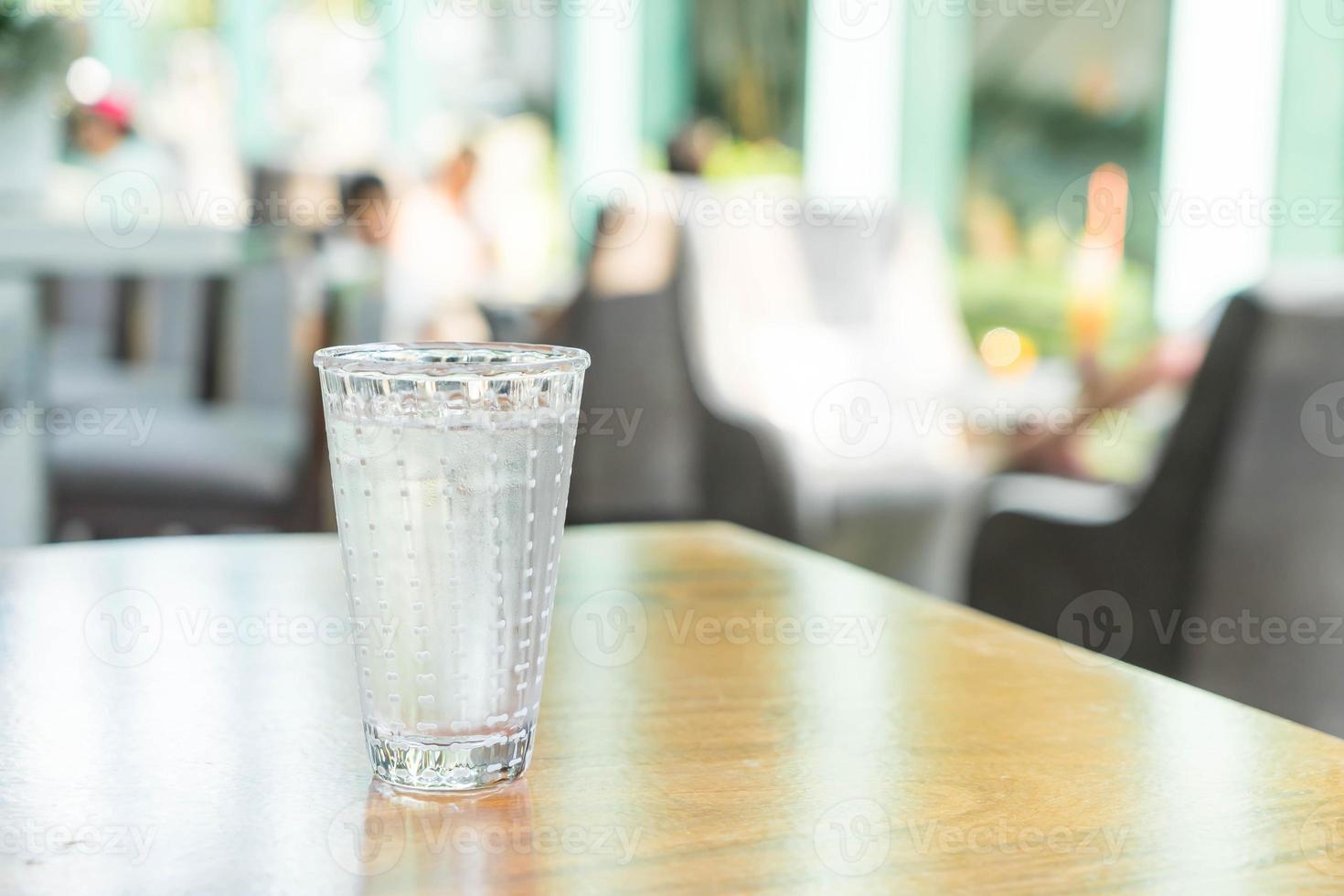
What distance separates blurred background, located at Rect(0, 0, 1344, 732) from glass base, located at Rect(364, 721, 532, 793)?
50.7 inches

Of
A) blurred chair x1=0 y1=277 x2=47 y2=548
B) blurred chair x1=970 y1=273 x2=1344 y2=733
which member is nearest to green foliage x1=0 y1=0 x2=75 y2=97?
blurred chair x1=0 y1=277 x2=47 y2=548

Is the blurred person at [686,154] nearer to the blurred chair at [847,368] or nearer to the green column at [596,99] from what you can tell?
the blurred chair at [847,368]

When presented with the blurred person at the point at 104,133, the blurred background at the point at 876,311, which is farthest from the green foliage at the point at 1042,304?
the blurred person at the point at 104,133

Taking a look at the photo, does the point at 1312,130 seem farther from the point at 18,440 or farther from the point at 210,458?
the point at 18,440

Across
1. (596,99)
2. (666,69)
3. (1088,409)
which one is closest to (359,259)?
(1088,409)

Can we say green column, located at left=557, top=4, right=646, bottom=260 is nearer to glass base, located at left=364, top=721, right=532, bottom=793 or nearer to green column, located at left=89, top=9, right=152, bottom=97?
green column, located at left=89, top=9, right=152, bottom=97

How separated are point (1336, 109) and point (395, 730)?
11.4 feet

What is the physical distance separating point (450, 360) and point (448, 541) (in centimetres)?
7

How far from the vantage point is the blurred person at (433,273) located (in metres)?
3.59

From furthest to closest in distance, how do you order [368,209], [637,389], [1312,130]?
[368,209] < [1312,130] < [637,389]

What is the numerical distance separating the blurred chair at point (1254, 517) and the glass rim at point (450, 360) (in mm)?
1275

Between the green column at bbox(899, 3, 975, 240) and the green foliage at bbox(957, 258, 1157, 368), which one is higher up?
the green column at bbox(899, 3, 975, 240)

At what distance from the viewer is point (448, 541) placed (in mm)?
417

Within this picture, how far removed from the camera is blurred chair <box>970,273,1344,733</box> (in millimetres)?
1526
